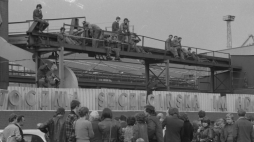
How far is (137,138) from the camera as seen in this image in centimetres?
1089

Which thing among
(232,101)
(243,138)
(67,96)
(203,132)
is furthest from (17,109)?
(232,101)

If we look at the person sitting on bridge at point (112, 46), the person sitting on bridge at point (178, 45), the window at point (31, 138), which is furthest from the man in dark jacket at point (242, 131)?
the person sitting on bridge at point (178, 45)

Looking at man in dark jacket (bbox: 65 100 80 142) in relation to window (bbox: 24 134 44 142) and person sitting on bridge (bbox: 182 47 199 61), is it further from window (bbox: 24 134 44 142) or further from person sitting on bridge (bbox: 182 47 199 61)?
person sitting on bridge (bbox: 182 47 199 61)

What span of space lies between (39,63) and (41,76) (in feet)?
3.86

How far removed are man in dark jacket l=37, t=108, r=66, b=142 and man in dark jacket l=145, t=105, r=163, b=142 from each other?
1.93 meters

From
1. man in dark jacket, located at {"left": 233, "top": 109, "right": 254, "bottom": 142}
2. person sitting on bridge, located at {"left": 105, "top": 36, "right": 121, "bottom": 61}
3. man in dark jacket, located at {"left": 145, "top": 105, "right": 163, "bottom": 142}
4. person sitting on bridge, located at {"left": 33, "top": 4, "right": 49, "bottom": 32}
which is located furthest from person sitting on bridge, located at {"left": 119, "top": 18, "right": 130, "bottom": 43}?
man in dark jacket, located at {"left": 145, "top": 105, "right": 163, "bottom": 142}

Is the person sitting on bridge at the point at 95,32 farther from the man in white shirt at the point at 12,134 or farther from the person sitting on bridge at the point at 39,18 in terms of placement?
the man in white shirt at the point at 12,134

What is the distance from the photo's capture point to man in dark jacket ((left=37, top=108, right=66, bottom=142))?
10.8 m

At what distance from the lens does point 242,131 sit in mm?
12852

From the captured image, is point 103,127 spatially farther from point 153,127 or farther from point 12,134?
point 12,134

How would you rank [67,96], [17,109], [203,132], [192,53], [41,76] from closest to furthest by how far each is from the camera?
[203,132]
[17,109]
[67,96]
[41,76]
[192,53]

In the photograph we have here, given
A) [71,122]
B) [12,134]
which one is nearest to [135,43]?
[71,122]

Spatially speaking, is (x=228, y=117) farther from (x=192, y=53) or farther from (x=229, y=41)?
(x=229, y=41)

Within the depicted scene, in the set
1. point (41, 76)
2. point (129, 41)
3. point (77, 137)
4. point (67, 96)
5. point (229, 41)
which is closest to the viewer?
point (77, 137)
